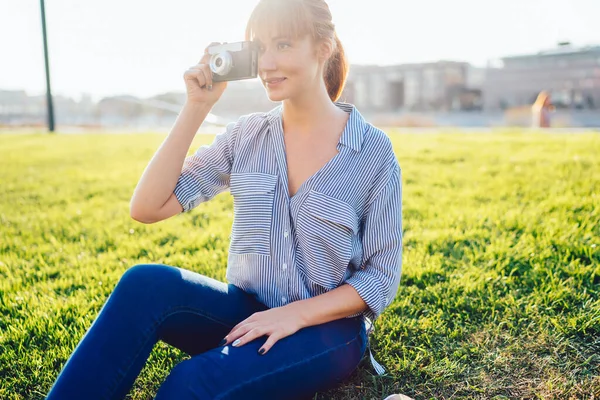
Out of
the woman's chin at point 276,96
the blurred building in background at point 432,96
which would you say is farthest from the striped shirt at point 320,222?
the blurred building in background at point 432,96

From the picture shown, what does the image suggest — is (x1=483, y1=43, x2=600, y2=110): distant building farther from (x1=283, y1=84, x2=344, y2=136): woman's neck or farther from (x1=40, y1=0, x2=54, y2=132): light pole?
(x1=283, y1=84, x2=344, y2=136): woman's neck

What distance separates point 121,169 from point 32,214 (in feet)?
8.36

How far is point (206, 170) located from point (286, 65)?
1.68ft

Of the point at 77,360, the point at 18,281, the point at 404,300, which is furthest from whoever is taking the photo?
the point at 18,281

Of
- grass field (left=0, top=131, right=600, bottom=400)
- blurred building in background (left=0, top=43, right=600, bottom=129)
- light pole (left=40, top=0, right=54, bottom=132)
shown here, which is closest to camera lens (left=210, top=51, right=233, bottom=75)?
grass field (left=0, top=131, right=600, bottom=400)

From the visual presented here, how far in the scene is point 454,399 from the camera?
1.98 metres

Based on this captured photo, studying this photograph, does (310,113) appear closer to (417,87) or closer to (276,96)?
(276,96)

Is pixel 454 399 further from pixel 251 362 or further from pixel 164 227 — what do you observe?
pixel 164 227

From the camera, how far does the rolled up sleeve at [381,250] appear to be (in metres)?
1.84

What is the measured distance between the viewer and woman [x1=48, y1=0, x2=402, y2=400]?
1.68m

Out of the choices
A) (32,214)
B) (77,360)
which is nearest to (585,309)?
(77,360)

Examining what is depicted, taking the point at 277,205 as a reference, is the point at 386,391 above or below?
below

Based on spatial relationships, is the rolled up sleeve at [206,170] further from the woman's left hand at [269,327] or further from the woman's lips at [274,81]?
the woman's left hand at [269,327]

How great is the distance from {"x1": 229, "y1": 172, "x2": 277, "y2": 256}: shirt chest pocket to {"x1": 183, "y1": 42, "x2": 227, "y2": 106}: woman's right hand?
1.03 ft
